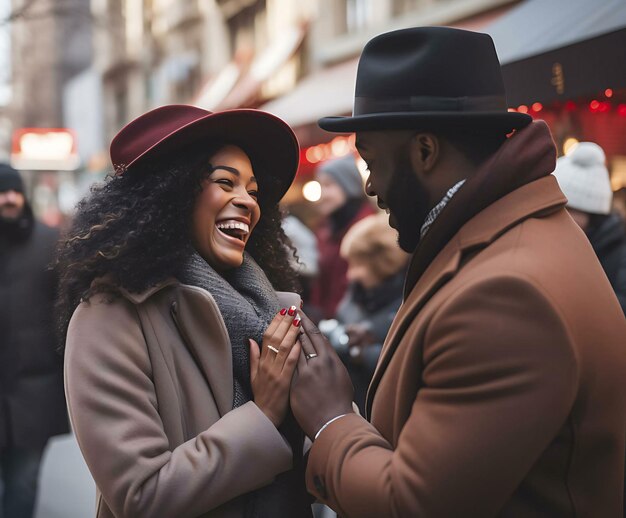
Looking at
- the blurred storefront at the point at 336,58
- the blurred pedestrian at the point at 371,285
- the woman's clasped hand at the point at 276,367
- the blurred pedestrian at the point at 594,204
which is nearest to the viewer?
the woman's clasped hand at the point at 276,367

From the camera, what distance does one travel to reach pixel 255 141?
2541 millimetres

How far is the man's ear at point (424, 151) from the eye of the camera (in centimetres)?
193

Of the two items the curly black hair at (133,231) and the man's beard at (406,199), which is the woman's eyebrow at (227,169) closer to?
the curly black hair at (133,231)

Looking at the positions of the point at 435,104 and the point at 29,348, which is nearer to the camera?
the point at 435,104

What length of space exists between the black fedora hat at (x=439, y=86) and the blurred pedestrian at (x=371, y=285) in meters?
2.47

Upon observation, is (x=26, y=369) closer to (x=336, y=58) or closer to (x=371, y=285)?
(x=371, y=285)

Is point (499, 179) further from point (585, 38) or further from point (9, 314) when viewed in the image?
point (9, 314)

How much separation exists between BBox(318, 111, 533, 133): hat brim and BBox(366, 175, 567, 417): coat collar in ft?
0.48

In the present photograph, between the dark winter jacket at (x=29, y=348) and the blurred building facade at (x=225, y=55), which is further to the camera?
the blurred building facade at (x=225, y=55)

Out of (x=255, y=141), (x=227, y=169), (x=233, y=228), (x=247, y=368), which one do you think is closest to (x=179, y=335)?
(x=247, y=368)

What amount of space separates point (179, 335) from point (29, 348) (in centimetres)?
287

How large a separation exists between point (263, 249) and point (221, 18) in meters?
19.0

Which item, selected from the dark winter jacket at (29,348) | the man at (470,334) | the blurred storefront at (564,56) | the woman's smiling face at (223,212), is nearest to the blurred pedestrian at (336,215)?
the blurred storefront at (564,56)

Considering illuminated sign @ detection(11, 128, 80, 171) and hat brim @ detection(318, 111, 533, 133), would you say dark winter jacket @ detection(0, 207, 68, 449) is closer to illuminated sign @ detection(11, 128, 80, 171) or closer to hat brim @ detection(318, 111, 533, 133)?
hat brim @ detection(318, 111, 533, 133)
